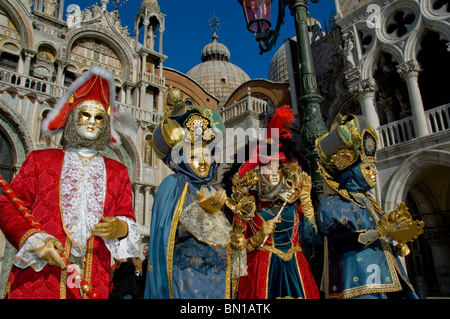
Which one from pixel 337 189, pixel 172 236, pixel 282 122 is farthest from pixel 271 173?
pixel 172 236

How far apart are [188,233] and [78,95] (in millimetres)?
1528

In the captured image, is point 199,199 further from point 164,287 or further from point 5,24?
point 5,24

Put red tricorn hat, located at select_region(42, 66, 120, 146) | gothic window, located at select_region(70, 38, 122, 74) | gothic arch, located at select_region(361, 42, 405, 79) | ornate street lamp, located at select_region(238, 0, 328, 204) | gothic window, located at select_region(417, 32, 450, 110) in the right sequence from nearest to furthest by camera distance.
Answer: red tricorn hat, located at select_region(42, 66, 120, 146) → ornate street lamp, located at select_region(238, 0, 328, 204) → gothic arch, located at select_region(361, 42, 405, 79) → gothic window, located at select_region(417, 32, 450, 110) → gothic window, located at select_region(70, 38, 122, 74)

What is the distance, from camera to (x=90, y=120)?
292cm

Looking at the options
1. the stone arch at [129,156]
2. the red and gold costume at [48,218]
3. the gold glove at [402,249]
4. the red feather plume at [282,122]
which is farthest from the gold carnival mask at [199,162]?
the stone arch at [129,156]

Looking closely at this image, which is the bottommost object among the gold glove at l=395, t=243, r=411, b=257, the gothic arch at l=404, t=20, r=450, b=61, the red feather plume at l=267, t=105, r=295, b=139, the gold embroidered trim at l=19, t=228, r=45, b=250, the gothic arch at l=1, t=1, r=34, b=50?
the gold glove at l=395, t=243, r=411, b=257

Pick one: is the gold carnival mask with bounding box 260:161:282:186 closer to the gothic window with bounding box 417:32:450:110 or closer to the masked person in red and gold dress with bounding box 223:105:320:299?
the masked person in red and gold dress with bounding box 223:105:320:299

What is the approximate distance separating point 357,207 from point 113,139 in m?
2.44

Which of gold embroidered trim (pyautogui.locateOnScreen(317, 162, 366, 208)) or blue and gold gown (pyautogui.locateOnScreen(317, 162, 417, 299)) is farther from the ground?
gold embroidered trim (pyautogui.locateOnScreen(317, 162, 366, 208))

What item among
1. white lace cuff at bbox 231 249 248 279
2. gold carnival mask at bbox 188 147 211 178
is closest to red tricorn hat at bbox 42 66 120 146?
gold carnival mask at bbox 188 147 211 178

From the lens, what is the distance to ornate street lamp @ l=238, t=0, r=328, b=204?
4.54m

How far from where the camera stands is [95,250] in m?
2.60

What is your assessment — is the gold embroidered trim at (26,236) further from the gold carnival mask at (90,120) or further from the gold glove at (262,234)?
the gold glove at (262,234)

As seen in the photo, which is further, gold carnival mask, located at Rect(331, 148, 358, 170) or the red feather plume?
the red feather plume
